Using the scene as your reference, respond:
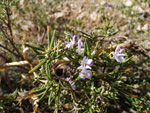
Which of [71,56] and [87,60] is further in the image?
[71,56]

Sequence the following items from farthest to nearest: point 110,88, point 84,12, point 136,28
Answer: point 84,12
point 136,28
point 110,88

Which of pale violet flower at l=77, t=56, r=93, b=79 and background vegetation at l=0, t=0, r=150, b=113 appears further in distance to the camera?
background vegetation at l=0, t=0, r=150, b=113

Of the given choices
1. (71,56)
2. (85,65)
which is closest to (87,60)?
(85,65)

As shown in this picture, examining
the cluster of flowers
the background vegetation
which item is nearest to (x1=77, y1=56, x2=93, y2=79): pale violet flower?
the cluster of flowers

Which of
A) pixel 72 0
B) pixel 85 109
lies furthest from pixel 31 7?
pixel 85 109

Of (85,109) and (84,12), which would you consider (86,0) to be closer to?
(84,12)

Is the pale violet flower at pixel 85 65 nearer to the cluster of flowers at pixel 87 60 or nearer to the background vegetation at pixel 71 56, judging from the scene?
the cluster of flowers at pixel 87 60

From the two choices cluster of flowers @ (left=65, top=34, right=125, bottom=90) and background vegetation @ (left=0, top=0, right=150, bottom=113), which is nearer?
cluster of flowers @ (left=65, top=34, right=125, bottom=90)

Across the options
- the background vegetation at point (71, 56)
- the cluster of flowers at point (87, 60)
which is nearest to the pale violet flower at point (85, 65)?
the cluster of flowers at point (87, 60)

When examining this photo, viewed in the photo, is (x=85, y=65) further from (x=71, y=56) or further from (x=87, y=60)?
(x=71, y=56)

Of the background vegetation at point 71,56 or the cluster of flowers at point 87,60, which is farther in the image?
the background vegetation at point 71,56

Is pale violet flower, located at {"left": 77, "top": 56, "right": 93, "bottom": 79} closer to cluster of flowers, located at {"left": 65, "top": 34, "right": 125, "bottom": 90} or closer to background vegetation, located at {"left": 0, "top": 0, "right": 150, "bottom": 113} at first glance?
A: cluster of flowers, located at {"left": 65, "top": 34, "right": 125, "bottom": 90}
